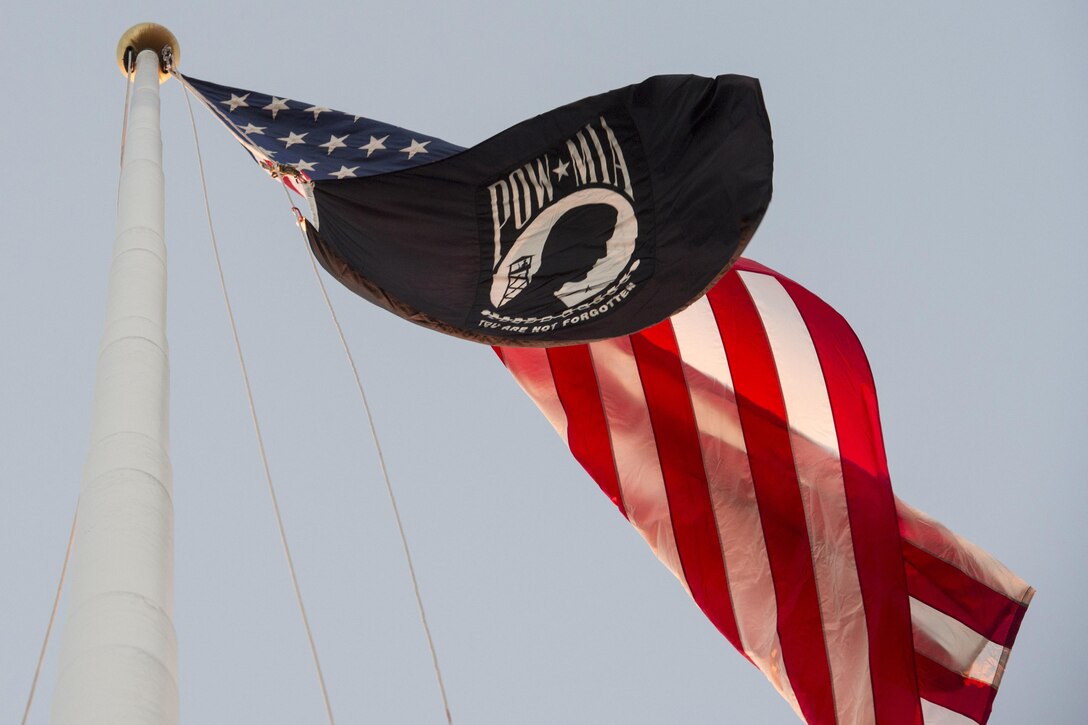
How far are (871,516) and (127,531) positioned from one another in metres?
6.60

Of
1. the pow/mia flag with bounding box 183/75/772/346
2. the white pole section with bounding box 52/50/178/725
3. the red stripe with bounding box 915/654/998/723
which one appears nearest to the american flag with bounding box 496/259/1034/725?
the red stripe with bounding box 915/654/998/723

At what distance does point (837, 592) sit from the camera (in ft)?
30.3

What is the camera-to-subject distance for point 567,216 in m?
7.54

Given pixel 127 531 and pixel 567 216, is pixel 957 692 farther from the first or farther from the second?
pixel 127 531

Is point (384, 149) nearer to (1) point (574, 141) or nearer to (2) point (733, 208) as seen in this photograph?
(1) point (574, 141)

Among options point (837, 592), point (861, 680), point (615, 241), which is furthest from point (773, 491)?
point (615, 241)

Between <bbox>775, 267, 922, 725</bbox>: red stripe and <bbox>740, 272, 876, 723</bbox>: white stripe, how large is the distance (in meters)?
0.06

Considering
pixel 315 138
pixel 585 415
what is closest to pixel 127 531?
pixel 315 138

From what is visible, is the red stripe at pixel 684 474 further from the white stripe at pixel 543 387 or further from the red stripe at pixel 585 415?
the white stripe at pixel 543 387

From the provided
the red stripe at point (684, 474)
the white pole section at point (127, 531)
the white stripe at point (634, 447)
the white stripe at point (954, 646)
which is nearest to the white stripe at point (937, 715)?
the white stripe at point (954, 646)

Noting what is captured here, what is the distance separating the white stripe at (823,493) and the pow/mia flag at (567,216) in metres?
2.85

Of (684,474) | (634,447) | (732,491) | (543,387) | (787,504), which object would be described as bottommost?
(787,504)

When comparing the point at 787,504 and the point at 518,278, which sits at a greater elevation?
the point at 518,278

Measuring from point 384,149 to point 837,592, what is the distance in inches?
197
